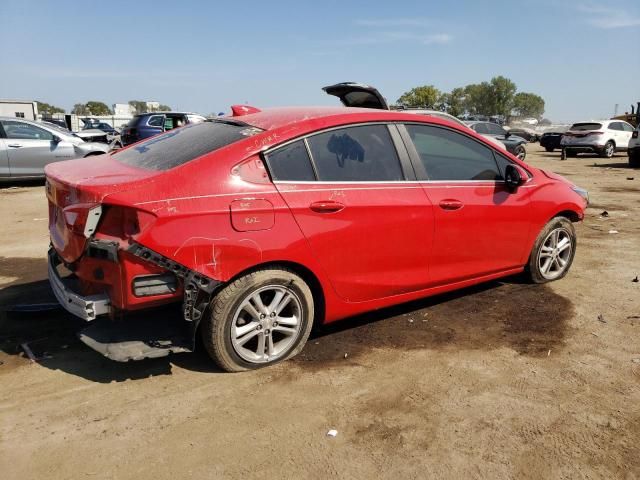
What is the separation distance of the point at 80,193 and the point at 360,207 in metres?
1.69

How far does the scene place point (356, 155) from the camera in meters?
3.58

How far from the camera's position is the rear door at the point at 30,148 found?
11.8 metres

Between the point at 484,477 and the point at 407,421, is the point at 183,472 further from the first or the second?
the point at 484,477

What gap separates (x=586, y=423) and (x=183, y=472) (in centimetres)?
210

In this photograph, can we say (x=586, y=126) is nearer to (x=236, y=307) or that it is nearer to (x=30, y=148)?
(x=30, y=148)

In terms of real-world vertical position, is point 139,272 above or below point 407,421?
above

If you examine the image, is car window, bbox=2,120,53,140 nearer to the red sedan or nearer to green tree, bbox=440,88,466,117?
the red sedan

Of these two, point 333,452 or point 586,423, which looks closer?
point 333,452

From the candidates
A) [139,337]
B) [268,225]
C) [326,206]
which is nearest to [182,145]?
[268,225]

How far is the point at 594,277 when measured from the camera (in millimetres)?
5309

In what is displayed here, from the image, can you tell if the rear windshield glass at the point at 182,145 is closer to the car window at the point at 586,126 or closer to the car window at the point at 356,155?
the car window at the point at 356,155

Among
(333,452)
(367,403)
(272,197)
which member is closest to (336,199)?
(272,197)

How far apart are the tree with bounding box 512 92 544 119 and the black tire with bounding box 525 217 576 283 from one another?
13749 centimetres

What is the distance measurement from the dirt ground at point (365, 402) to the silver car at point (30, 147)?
8617 mm
